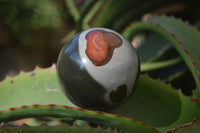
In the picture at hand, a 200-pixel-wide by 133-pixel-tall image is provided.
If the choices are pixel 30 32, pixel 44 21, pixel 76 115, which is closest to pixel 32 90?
pixel 76 115

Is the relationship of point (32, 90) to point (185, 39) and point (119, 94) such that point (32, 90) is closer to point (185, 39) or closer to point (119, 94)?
point (119, 94)

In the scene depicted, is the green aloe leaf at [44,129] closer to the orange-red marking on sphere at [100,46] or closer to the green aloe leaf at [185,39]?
the orange-red marking on sphere at [100,46]

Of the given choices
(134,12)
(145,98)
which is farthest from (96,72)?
(134,12)

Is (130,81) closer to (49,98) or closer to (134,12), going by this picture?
(49,98)

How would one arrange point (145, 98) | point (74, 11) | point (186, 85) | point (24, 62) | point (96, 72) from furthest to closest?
point (24, 62) → point (74, 11) → point (186, 85) → point (145, 98) → point (96, 72)

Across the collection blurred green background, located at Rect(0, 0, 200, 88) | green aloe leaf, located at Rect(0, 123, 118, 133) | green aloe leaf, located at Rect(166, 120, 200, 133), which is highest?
blurred green background, located at Rect(0, 0, 200, 88)

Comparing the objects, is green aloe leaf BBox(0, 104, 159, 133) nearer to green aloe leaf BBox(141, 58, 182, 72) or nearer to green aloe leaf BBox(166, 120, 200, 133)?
green aloe leaf BBox(166, 120, 200, 133)

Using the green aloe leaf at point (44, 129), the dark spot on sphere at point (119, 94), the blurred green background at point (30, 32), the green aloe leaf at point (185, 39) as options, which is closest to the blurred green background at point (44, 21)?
the blurred green background at point (30, 32)

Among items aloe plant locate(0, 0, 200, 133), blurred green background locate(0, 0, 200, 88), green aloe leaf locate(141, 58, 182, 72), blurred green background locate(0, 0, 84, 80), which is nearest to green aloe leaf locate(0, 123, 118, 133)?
aloe plant locate(0, 0, 200, 133)
